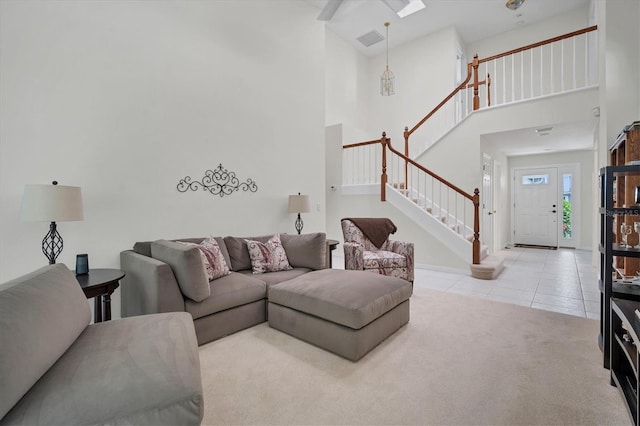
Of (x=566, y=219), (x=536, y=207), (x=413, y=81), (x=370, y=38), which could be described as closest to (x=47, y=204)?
(x=370, y=38)

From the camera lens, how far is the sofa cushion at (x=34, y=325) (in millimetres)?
991

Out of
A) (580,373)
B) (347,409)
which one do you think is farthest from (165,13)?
(580,373)

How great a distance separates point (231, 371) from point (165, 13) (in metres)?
3.47

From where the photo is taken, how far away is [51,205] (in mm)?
2098

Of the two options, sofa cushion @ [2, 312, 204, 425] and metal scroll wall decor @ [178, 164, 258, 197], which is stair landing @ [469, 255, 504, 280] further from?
sofa cushion @ [2, 312, 204, 425]

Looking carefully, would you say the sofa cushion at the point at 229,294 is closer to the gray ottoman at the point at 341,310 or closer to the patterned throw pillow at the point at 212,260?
the patterned throw pillow at the point at 212,260

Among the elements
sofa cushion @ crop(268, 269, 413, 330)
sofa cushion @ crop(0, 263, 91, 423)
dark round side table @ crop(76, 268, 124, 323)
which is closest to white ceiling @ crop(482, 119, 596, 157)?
sofa cushion @ crop(268, 269, 413, 330)

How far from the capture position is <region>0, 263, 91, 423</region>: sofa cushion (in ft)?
3.25

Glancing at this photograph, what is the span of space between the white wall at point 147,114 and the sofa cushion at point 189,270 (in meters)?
0.90

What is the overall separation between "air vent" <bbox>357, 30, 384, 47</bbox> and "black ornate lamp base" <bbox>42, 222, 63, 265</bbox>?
6.81 meters

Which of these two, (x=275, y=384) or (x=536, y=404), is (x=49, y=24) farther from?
(x=536, y=404)

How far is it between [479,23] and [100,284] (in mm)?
7997

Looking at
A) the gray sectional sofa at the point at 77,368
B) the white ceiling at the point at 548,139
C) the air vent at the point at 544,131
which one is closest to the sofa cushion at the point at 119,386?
the gray sectional sofa at the point at 77,368

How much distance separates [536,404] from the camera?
5.55 feet
